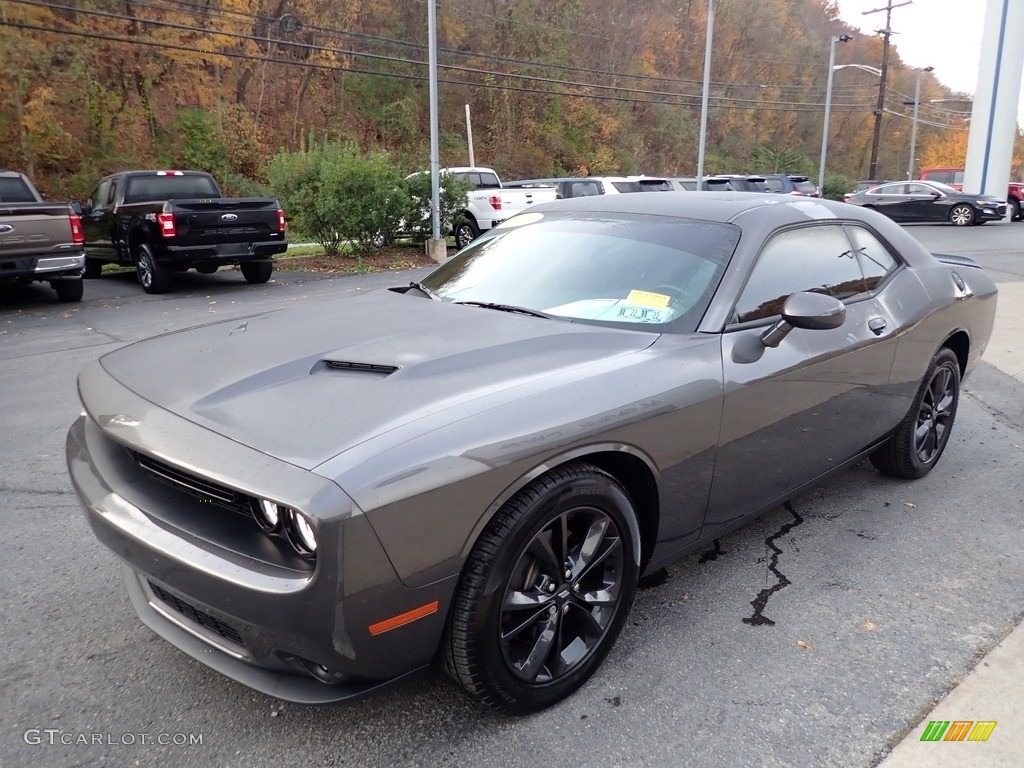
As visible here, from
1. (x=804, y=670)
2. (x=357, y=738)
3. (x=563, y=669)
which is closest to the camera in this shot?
(x=357, y=738)

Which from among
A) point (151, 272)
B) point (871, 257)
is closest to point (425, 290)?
point (871, 257)

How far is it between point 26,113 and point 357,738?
2958 cm

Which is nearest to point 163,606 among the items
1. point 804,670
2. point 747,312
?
point 804,670

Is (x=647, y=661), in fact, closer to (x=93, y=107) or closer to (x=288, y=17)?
(x=93, y=107)

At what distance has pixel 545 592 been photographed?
7.76ft

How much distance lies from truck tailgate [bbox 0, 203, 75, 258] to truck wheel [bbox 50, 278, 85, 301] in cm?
69

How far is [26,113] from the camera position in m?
25.5

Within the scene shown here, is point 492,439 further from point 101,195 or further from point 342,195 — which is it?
point 342,195

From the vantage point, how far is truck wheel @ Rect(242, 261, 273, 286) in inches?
500

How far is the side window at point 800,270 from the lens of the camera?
3074 mm

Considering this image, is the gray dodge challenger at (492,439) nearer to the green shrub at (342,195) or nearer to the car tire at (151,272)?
the car tire at (151,272)

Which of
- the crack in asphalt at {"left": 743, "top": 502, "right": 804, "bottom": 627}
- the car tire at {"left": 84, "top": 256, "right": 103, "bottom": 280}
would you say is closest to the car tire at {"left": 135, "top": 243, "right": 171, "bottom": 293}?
the car tire at {"left": 84, "top": 256, "right": 103, "bottom": 280}

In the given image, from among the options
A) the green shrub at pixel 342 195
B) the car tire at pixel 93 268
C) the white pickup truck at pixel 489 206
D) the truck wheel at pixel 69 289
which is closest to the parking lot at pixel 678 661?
the truck wheel at pixel 69 289

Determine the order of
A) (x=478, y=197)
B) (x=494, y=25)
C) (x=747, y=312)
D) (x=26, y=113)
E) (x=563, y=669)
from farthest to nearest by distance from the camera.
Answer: (x=494, y=25)
(x=26, y=113)
(x=478, y=197)
(x=747, y=312)
(x=563, y=669)
